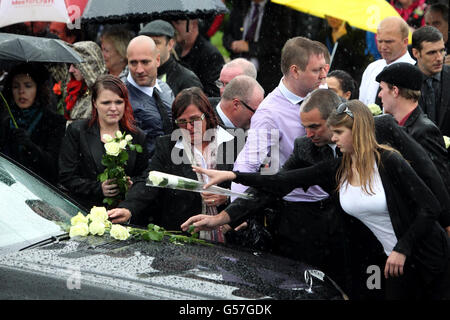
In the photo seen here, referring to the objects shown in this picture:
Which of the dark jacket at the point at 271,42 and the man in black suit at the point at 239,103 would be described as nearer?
the man in black suit at the point at 239,103

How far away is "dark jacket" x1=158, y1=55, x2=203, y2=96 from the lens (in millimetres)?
8300

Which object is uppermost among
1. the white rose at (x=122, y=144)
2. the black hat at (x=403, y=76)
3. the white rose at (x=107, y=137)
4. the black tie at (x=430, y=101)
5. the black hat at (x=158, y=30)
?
the black hat at (x=158, y=30)

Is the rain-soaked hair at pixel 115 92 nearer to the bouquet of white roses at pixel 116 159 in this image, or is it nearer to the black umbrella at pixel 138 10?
the bouquet of white roses at pixel 116 159

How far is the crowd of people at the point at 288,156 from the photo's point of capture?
5.16 metres

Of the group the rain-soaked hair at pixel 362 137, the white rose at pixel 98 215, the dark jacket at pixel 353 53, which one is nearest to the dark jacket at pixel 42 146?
the white rose at pixel 98 215

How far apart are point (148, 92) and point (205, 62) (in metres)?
2.11

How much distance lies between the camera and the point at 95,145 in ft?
21.2

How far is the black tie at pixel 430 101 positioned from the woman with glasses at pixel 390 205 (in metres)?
2.56

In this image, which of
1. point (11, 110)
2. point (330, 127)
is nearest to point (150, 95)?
point (11, 110)

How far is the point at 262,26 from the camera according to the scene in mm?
11359

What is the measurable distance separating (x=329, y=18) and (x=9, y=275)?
6997mm

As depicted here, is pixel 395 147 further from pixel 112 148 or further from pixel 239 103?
pixel 112 148

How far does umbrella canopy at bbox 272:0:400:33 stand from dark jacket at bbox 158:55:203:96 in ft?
5.75

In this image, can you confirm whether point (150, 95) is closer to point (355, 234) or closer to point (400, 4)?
point (355, 234)
